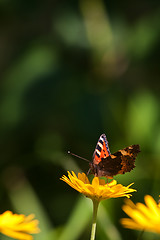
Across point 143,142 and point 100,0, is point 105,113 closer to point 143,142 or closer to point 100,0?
point 143,142

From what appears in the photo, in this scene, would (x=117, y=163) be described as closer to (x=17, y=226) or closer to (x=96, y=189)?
(x=96, y=189)

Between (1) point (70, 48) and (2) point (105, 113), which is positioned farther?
(1) point (70, 48)

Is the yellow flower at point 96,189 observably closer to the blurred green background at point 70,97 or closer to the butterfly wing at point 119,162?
the butterfly wing at point 119,162

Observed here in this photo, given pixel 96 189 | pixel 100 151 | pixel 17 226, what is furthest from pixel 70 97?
pixel 17 226

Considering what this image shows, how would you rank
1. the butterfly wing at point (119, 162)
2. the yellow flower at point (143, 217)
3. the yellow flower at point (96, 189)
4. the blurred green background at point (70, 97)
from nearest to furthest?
1. the yellow flower at point (143, 217)
2. the yellow flower at point (96, 189)
3. the butterfly wing at point (119, 162)
4. the blurred green background at point (70, 97)

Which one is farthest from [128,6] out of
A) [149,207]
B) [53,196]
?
[149,207]

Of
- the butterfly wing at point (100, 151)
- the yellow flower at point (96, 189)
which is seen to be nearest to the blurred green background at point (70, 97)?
the butterfly wing at point (100, 151)
